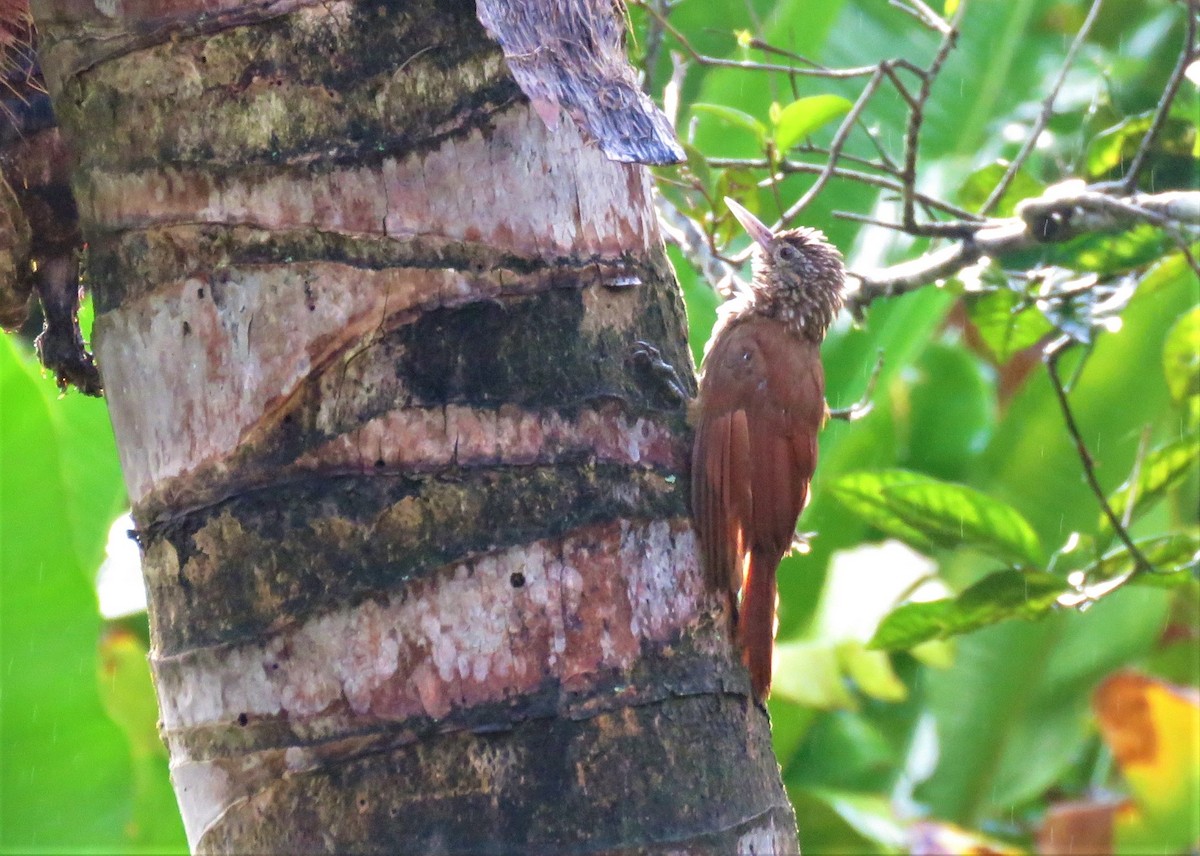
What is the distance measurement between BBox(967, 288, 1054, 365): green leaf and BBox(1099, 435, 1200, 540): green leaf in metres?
0.42

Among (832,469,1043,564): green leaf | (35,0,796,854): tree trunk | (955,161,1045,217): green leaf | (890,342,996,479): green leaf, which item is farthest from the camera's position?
(890,342,996,479): green leaf

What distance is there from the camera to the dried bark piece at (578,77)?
5.19 feet

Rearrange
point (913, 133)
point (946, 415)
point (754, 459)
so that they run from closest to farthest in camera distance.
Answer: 1. point (913, 133)
2. point (754, 459)
3. point (946, 415)

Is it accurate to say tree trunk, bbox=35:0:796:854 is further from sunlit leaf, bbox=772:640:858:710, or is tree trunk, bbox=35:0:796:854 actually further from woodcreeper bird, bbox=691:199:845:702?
sunlit leaf, bbox=772:640:858:710

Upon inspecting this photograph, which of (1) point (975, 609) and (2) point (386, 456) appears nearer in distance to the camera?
(2) point (386, 456)

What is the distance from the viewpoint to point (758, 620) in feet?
7.71

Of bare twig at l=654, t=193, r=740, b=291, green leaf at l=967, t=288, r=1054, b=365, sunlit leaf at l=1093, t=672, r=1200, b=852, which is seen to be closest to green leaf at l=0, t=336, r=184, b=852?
bare twig at l=654, t=193, r=740, b=291

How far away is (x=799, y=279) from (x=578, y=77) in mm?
1877

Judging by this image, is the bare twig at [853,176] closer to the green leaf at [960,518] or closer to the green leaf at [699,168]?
the green leaf at [699,168]

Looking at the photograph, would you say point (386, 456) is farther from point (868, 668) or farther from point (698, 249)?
point (868, 668)

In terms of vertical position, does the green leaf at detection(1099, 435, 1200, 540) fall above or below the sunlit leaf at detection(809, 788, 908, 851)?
above

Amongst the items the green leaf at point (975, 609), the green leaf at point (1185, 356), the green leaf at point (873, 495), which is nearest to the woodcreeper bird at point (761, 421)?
the green leaf at point (873, 495)

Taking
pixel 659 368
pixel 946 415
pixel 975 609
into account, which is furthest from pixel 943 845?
pixel 659 368

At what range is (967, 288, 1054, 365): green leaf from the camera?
3.07 meters
